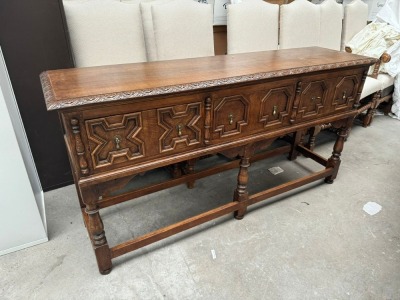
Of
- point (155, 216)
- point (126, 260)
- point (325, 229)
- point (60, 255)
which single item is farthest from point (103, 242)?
point (325, 229)

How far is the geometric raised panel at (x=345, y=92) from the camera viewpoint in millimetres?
1592

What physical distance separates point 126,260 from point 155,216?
0.34 m

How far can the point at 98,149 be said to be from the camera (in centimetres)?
103

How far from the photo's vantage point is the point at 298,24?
2.54m

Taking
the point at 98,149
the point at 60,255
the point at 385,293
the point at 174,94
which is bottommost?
Answer: the point at 385,293

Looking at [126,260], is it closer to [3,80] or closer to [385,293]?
[3,80]

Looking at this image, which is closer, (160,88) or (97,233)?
(160,88)

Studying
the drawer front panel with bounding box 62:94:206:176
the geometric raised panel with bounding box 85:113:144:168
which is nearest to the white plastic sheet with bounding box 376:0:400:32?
the drawer front panel with bounding box 62:94:206:176

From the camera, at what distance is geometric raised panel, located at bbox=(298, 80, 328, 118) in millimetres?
1470

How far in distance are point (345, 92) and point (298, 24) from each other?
1.21m

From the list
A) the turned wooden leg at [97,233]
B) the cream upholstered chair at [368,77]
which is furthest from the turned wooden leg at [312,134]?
the turned wooden leg at [97,233]

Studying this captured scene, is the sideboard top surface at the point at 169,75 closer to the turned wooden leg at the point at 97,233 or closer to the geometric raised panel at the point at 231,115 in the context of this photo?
the geometric raised panel at the point at 231,115

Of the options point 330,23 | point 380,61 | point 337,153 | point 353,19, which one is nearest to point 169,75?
point 337,153

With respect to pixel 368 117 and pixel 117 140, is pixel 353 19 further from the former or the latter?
pixel 117 140
